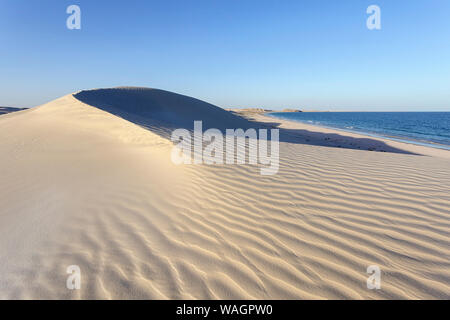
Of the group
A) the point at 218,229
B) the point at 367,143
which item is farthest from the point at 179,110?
the point at 218,229

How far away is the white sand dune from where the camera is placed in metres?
1.81

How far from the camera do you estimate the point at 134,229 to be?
99.7 inches

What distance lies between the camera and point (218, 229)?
8.39 ft

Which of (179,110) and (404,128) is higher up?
(179,110)

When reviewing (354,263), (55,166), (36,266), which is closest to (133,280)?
(36,266)

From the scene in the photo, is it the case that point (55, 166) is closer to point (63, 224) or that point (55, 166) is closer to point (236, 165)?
point (63, 224)

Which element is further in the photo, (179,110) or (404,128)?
(404,128)

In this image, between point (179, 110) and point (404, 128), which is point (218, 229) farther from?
point (404, 128)

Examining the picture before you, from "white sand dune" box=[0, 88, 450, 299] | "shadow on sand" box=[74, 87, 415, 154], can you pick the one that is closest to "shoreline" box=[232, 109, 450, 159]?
"shadow on sand" box=[74, 87, 415, 154]

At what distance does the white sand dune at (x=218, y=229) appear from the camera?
1812 millimetres

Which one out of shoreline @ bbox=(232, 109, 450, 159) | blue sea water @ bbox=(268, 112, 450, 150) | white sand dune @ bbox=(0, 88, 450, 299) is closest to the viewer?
white sand dune @ bbox=(0, 88, 450, 299)

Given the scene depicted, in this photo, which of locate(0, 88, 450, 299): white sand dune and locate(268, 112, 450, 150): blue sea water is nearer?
locate(0, 88, 450, 299): white sand dune

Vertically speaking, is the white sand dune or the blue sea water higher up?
the blue sea water

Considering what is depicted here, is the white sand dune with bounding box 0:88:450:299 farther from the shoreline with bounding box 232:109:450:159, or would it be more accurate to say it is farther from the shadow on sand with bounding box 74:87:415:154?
the shadow on sand with bounding box 74:87:415:154
